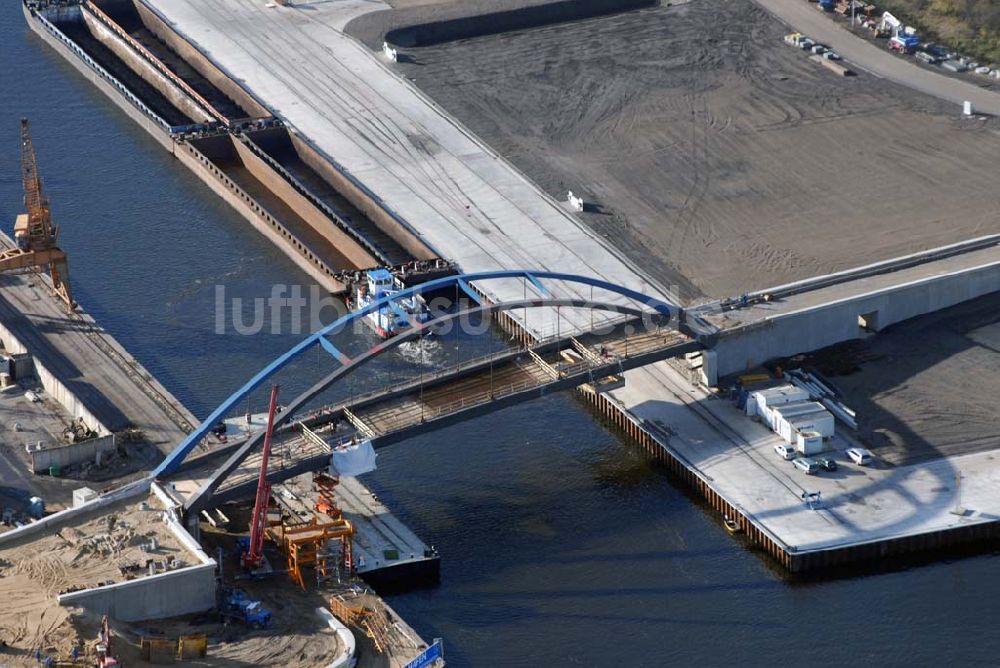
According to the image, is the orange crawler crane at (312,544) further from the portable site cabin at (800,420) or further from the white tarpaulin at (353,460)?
the portable site cabin at (800,420)

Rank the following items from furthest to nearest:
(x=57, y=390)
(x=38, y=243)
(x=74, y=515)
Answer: (x=38, y=243) → (x=57, y=390) → (x=74, y=515)

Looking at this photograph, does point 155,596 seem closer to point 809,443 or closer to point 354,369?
point 354,369

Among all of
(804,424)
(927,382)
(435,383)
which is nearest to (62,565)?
(435,383)

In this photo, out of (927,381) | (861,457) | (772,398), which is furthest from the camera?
(927,381)

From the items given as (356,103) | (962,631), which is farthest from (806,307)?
(356,103)

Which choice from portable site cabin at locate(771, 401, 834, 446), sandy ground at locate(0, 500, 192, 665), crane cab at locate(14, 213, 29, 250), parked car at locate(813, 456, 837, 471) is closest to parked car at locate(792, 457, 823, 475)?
parked car at locate(813, 456, 837, 471)

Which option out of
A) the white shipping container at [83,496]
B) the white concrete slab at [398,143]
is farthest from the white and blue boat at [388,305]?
the white shipping container at [83,496]

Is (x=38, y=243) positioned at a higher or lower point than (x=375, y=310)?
lower
